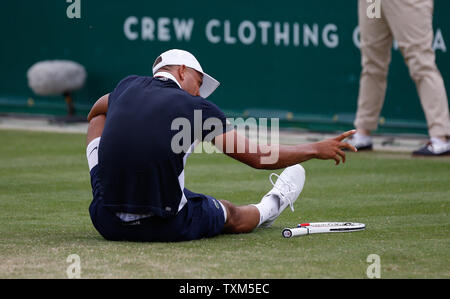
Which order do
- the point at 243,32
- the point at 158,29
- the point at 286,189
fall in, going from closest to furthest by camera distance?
the point at 286,189 → the point at 243,32 → the point at 158,29

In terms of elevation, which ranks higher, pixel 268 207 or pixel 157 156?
pixel 157 156

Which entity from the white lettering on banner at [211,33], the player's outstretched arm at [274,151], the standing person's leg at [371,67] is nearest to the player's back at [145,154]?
the player's outstretched arm at [274,151]

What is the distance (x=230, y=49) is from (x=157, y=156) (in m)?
7.24

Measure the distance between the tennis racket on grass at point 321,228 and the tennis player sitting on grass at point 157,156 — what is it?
19.2 inches

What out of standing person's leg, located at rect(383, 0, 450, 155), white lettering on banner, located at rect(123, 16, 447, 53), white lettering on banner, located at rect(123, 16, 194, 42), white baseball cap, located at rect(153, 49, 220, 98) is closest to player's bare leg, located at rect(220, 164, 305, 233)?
white baseball cap, located at rect(153, 49, 220, 98)

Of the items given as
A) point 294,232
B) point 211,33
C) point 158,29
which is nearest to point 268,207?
point 294,232

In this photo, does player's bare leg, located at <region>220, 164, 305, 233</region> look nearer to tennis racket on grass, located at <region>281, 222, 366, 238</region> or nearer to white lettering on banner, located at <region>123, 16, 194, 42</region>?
tennis racket on grass, located at <region>281, 222, 366, 238</region>

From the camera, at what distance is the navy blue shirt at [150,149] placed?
551cm

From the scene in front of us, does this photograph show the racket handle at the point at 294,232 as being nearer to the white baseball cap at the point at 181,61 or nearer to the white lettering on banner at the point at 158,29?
the white baseball cap at the point at 181,61

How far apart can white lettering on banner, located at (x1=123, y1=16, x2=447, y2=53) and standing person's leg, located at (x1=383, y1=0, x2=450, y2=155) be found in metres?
1.35

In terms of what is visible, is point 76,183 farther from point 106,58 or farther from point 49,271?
point 106,58

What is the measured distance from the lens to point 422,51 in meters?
9.91

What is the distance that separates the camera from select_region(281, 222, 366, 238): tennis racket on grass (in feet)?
19.5

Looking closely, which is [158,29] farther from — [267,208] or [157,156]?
[157,156]
